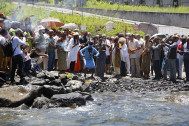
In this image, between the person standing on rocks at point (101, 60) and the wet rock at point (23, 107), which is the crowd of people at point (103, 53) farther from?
the wet rock at point (23, 107)

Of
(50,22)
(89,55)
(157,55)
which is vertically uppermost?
(50,22)

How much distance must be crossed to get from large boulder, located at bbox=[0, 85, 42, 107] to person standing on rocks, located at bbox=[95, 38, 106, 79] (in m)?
4.39

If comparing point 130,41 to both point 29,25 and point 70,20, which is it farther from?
point 70,20

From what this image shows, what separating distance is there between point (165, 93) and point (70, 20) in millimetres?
16409

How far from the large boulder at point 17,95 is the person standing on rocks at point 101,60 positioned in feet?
14.4

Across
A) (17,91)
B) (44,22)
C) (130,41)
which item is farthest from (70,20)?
(17,91)

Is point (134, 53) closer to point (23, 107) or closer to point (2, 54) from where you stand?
point (2, 54)

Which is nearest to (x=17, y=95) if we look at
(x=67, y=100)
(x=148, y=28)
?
(x=67, y=100)

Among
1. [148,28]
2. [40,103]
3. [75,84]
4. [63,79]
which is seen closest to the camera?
[40,103]

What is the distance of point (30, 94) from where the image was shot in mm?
11492

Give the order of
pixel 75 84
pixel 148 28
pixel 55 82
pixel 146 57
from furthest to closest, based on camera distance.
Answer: pixel 148 28
pixel 146 57
pixel 75 84
pixel 55 82

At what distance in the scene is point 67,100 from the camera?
Result: 1143cm

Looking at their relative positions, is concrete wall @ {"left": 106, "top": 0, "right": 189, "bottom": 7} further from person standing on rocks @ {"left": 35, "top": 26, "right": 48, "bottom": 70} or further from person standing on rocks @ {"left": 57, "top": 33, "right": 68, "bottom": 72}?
person standing on rocks @ {"left": 35, "top": 26, "right": 48, "bottom": 70}

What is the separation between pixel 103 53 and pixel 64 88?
3.60m
